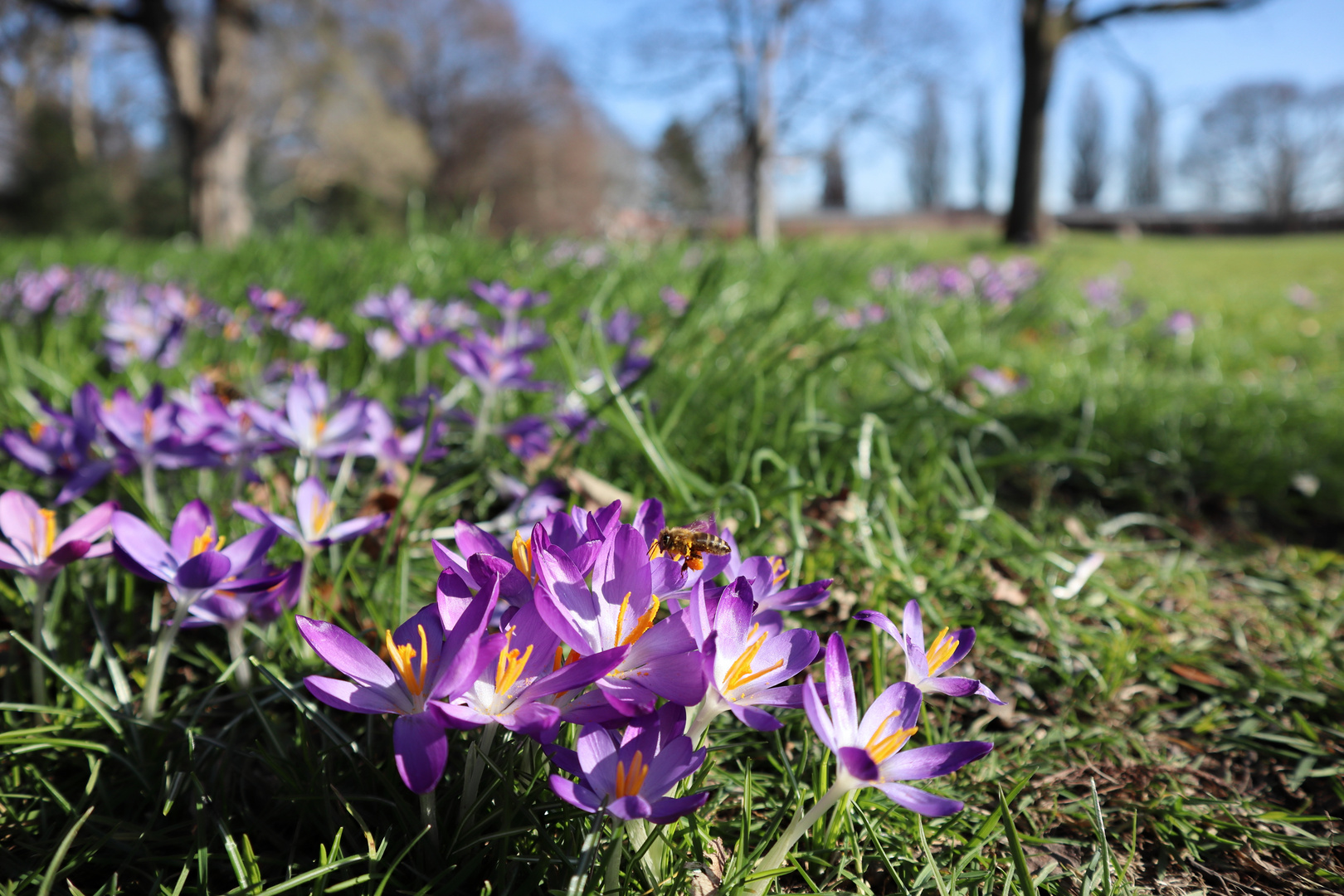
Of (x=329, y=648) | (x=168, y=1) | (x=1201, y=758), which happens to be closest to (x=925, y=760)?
(x=329, y=648)

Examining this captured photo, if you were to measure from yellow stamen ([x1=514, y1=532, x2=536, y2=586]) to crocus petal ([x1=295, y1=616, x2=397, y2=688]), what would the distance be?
0.14 metres

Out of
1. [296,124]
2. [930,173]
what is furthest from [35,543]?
[930,173]

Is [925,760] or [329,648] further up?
[329,648]

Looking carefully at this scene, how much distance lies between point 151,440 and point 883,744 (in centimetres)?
113

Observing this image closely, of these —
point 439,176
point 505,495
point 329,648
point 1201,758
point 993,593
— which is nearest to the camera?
point 329,648

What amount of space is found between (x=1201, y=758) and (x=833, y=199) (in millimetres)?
58529

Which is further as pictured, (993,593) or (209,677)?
(993,593)

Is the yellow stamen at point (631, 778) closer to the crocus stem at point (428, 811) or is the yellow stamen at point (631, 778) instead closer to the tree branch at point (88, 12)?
the crocus stem at point (428, 811)

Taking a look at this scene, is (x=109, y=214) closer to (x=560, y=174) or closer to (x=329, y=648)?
(x=560, y=174)

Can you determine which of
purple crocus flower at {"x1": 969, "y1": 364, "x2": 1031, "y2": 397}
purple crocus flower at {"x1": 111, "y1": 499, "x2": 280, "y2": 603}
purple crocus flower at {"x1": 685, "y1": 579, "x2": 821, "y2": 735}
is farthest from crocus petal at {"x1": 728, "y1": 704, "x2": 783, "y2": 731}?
purple crocus flower at {"x1": 969, "y1": 364, "x2": 1031, "y2": 397}

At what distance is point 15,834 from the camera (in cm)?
82

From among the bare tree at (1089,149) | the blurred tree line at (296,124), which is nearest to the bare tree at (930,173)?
the bare tree at (1089,149)

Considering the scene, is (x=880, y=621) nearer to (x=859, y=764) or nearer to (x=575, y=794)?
(x=859, y=764)

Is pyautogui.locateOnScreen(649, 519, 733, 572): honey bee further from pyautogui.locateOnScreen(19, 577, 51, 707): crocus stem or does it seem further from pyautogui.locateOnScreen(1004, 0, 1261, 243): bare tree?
pyautogui.locateOnScreen(1004, 0, 1261, 243): bare tree
